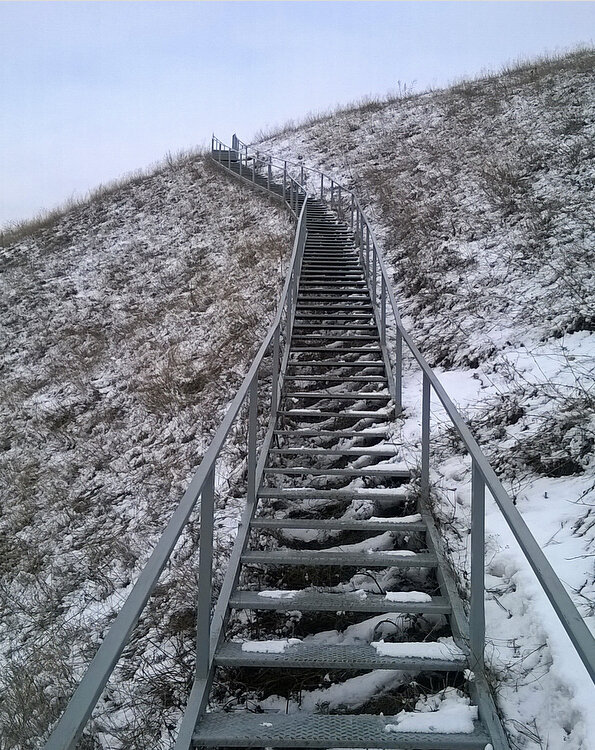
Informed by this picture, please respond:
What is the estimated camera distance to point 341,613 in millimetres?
3035

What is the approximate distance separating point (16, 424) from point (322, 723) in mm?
8157

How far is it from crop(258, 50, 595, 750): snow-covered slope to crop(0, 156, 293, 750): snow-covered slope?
1.83 m

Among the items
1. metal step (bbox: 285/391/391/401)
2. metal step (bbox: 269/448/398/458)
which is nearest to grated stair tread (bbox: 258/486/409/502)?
metal step (bbox: 269/448/398/458)

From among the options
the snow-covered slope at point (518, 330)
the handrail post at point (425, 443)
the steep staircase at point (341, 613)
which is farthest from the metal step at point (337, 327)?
the handrail post at point (425, 443)

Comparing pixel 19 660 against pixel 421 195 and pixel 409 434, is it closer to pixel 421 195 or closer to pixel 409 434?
pixel 409 434

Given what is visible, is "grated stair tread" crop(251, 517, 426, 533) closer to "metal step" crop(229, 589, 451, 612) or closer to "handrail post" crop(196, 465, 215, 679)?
"metal step" crop(229, 589, 451, 612)

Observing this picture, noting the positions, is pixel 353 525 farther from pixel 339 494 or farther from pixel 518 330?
pixel 518 330

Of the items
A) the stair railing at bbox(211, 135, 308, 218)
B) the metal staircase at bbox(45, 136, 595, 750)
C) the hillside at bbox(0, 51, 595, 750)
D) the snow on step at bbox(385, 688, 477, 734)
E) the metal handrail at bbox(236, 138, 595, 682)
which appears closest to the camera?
the metal handrail at bbox(236, 138, 595, 682)

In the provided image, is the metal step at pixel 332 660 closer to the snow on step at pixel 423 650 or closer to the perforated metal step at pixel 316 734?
the snow on step at pixel 423 650

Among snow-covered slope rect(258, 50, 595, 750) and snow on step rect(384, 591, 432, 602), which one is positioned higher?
snow-covered slope rect(258, 50, 595, 750)

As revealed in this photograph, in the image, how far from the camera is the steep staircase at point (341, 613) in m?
2.18

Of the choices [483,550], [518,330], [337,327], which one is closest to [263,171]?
[337,327]

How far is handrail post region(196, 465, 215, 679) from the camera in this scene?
233 cm

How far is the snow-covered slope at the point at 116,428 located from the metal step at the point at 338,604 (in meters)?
0.55
